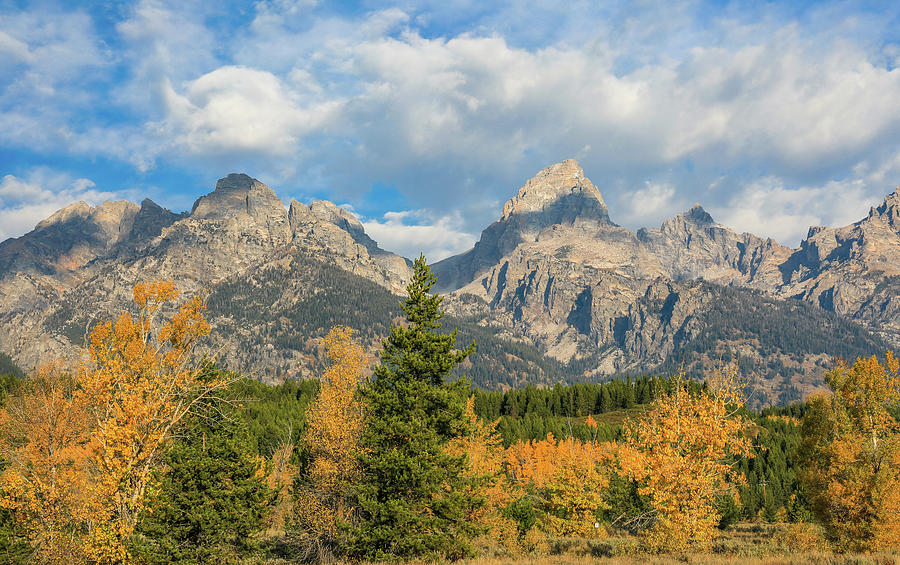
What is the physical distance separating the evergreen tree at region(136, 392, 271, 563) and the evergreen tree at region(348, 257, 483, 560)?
262 inches

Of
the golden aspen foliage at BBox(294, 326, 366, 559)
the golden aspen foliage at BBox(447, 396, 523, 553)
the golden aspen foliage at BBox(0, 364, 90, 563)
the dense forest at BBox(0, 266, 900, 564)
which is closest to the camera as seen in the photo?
the dense forest at BBox(0, 266, 900, 564)

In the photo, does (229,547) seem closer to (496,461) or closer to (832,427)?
(496,461)

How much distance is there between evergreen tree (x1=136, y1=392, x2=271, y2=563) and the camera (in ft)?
94.2

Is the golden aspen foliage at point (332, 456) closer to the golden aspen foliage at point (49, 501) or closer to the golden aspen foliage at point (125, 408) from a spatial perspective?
the golden aspen foliage at point (125, 408)

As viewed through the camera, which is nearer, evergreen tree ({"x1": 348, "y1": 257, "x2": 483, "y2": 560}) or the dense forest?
the dense forest

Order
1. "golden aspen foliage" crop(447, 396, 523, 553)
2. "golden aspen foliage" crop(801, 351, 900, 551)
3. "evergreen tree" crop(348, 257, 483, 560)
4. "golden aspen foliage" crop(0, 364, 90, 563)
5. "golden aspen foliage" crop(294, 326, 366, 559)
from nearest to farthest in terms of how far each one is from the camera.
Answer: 1. "golden aspen foliage" crop(0, 364, 90, 563)
2. "evergreen tree" crop(348, 257, 483, 560)
3. "golden aspen foliage" crop(447, 396, 523, 553)
4. "golden aspen foliage" crop(294, 326, 366, 559)
5. "golden aspen foliage" crop(801, 351, 900, 551)

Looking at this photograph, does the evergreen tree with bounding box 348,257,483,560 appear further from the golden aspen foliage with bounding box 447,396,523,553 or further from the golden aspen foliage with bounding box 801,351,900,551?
the golden aspen foliage with bounding box 801,351,900,551

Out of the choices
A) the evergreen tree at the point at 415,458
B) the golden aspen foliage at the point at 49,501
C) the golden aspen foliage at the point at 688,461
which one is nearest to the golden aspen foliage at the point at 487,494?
the evergreen tree at the point at 415,458

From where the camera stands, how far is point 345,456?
36219 millimetres

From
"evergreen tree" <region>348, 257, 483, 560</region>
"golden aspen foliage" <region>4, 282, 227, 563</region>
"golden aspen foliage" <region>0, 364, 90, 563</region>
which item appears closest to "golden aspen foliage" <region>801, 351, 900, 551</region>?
"evergreen tree" <region>348, 257, 483, 560</region>

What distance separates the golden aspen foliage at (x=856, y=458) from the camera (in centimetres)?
3522

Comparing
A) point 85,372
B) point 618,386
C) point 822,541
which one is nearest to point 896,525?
point 822,541

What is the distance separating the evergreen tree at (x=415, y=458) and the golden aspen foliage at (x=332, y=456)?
1983 mm

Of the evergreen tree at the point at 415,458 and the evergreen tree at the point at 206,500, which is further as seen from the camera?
the evergreen tree at the point at 415,458
